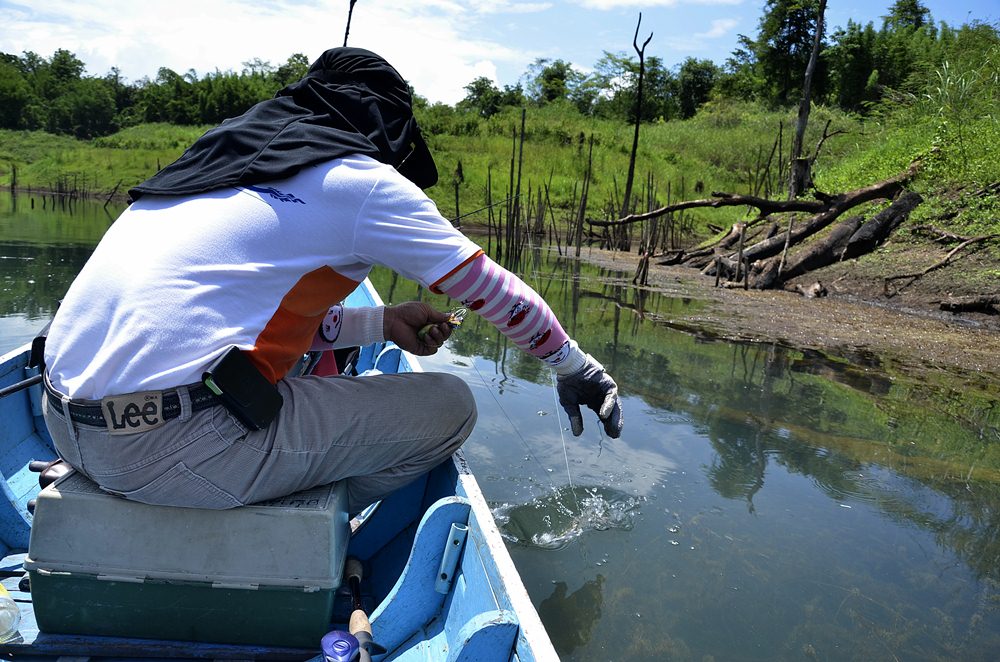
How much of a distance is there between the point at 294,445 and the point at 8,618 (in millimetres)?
829

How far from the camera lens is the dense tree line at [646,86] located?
3719 centimetres

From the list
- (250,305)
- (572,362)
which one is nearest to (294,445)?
(250,305)

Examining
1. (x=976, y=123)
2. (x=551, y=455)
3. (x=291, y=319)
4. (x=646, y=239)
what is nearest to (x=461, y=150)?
(x=646, y=239)

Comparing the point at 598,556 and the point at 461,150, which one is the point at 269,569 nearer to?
the point at 598,556

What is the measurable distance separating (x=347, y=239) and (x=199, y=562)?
789 mm

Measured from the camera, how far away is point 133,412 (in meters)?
1.52

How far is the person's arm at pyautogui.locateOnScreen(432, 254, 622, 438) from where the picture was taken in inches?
70.9

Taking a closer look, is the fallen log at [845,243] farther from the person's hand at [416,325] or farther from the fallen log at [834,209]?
the person's hand at [416,325]

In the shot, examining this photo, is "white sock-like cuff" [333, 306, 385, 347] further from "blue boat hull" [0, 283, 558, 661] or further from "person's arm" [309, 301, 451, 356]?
"blue boat hull" [0, 283, 558, 661]

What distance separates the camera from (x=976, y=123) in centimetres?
1175

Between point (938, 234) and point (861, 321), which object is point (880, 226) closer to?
point (938, 234)

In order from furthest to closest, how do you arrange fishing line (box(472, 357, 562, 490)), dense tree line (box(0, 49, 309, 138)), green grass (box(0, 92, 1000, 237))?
dense tree line (box(0, 49, 309, 138)) → green grass (box(0, 92, 1000, 237)) → fishing line (box(472, 357, 562, 490))

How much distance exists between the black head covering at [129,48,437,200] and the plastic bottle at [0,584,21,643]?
1.03 m

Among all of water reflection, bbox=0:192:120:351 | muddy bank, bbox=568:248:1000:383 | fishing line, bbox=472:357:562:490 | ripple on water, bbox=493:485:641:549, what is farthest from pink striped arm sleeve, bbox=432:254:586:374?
muddy bank, bbox=568:248:1000:383
